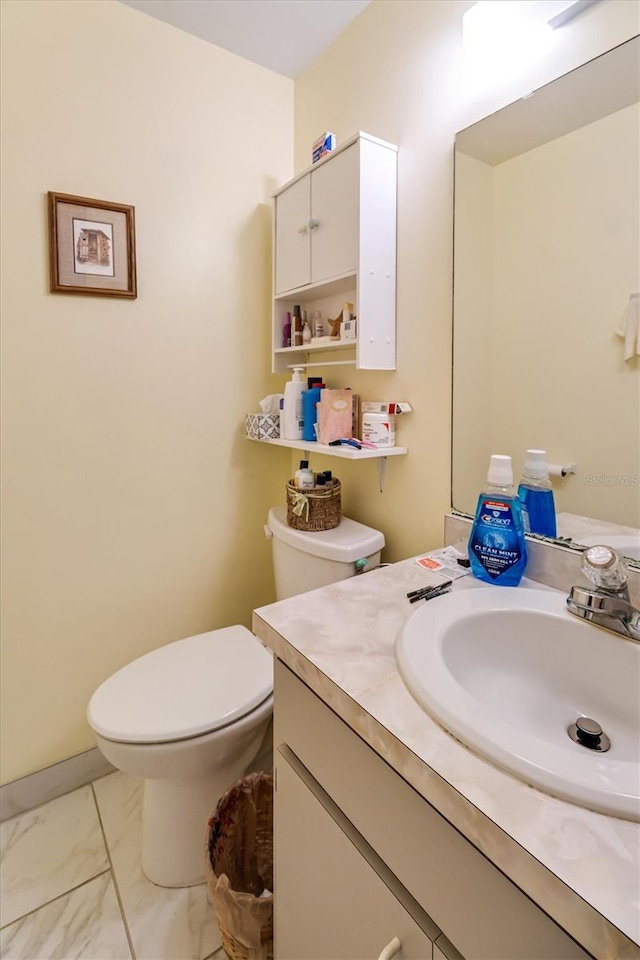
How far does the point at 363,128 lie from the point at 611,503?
1212 millimetres

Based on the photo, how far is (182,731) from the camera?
1016 mm

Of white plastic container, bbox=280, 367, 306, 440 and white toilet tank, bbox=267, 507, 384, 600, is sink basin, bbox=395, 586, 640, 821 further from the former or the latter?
white plastic container, bbox=280, 367, 306, 440

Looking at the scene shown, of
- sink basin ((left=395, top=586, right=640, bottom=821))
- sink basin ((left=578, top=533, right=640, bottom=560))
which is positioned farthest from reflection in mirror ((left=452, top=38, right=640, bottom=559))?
sink basin ((left=395, top=586, right=640, bottom=821))

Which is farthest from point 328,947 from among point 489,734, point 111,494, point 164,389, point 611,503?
point 164,389

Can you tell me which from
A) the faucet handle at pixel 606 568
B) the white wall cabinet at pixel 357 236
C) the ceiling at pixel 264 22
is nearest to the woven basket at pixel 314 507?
the white wall cabinet at pixel 357 236

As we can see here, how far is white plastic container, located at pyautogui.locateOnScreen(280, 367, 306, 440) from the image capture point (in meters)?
1.38

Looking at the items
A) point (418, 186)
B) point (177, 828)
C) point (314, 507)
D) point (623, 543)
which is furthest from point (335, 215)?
point (177, 828)

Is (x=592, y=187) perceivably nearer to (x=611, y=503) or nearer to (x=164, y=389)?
(x=611, y=503)

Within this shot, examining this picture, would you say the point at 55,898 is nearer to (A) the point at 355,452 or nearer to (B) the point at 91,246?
(A) the point at 355,452

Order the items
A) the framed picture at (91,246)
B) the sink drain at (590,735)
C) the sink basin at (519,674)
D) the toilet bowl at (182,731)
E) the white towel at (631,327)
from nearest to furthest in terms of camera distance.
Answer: the sink basin at (519,674), the sink drain at (590,735), the white towel at (631,327), the toilet bowl at (182,731), the framed picture at (91,246)

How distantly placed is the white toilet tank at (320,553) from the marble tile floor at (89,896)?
78cm

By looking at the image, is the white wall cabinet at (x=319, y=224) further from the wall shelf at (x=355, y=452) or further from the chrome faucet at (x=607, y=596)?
the chrome faucet at (x=607, y=596)

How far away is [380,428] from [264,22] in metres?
1.23

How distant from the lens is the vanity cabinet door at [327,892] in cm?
54
